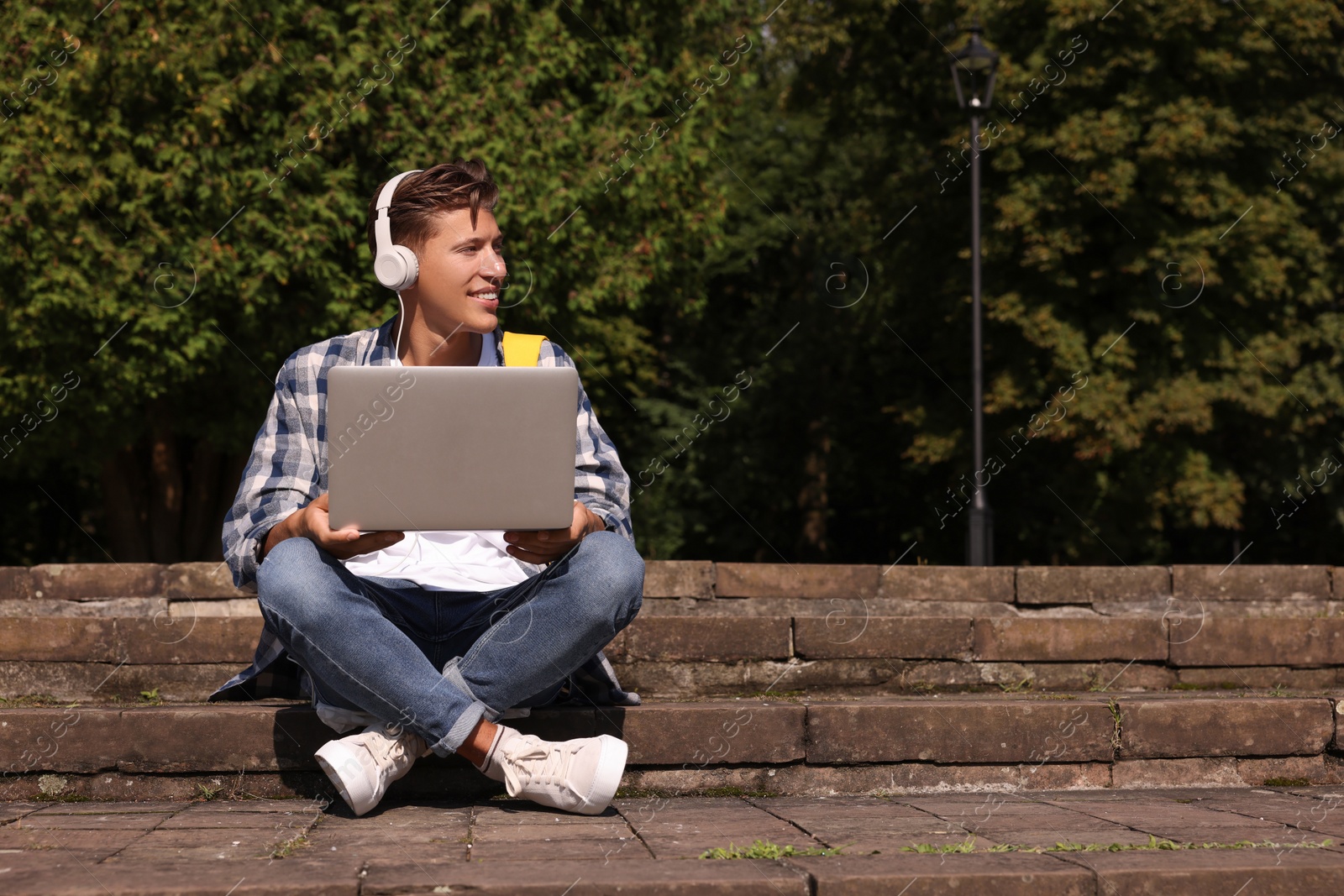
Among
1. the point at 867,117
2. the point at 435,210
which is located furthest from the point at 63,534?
the point at 435,210

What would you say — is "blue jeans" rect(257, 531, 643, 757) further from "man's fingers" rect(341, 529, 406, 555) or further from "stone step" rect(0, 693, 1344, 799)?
"stone step" rect(0, 693, 1344, 799)

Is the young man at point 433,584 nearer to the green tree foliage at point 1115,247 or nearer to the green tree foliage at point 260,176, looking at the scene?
the green tree foliage at point 260,176

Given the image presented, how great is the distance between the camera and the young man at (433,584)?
3.33m

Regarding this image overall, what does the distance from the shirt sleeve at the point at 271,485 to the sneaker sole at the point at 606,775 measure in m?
1.03

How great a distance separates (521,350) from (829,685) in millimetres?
1832

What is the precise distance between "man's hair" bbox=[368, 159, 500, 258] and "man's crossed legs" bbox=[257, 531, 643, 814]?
95cm

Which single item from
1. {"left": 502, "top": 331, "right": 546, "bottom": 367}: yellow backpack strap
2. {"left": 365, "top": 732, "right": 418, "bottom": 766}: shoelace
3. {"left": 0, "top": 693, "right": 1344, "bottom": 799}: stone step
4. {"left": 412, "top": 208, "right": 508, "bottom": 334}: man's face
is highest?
{"left": 412, "top": 208, "right": 508, "bottom": 334}: man's face

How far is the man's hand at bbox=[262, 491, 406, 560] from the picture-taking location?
10.7 ft

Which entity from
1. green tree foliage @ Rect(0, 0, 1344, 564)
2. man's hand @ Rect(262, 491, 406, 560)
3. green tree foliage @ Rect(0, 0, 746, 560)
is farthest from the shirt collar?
green tree foliage @ Rect(0, 0, 1344, 564)

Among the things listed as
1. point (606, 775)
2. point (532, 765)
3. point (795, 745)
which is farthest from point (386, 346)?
point (795, 745)

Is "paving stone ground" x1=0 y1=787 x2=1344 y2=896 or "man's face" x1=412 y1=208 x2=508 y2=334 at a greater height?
"man's face" x1=412 y1=208 x2=508 y2=334

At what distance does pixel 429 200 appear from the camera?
376 cm

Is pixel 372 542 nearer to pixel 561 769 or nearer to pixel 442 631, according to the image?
pixel 442 631

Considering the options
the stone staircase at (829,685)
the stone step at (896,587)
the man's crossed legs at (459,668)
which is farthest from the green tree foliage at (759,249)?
the man's crossed legs at (459,668)
